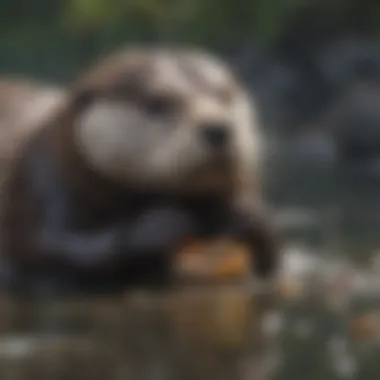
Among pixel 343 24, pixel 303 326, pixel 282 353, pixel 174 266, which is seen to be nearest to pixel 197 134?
pixel 174 266

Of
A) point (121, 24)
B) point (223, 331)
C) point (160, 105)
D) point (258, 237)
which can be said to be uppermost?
point (121, 24)

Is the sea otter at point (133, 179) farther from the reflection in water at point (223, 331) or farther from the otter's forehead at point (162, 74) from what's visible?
the reflection in water at point (223, 331)

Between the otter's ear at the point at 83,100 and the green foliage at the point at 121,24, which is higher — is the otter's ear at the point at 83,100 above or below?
below

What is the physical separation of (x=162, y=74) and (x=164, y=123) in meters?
0.14

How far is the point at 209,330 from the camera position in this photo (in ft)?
6.26

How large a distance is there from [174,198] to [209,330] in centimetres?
49

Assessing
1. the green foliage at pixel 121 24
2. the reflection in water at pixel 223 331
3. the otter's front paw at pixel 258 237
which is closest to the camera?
the reflection in water at pixel 223 331

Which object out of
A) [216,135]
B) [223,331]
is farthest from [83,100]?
[223,331]

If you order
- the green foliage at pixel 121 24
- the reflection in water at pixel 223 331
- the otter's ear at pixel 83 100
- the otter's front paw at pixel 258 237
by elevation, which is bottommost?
the reflection in water at pixel 223 331

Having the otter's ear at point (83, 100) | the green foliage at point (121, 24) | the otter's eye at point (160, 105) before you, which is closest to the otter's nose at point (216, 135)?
the otter's eye at point (160, 105)

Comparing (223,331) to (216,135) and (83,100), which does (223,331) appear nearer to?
(216,135)

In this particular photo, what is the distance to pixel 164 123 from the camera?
7.79ft

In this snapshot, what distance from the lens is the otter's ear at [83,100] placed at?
2510 mm

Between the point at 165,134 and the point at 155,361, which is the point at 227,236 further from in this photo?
the point at 155,361
